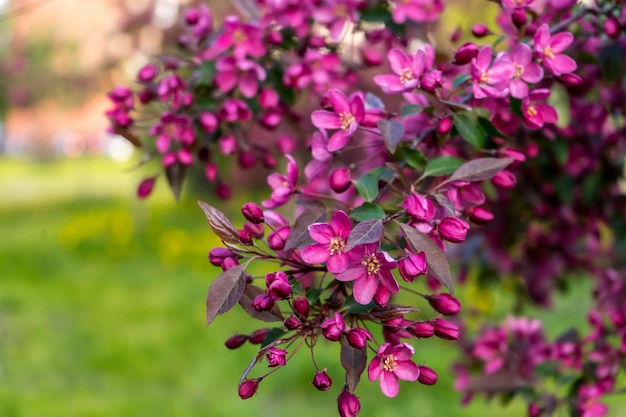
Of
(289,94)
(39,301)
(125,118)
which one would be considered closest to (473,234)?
(289,94)

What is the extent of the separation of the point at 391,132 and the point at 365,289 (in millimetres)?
223

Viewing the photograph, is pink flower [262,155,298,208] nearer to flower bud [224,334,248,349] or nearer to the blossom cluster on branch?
the blossom cluster on branch

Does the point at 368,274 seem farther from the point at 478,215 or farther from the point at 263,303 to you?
the point at 478,215

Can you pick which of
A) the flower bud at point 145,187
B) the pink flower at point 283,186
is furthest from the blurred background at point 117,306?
the pink flower at point 283,186

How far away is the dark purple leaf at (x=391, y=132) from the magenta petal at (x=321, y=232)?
145 mm

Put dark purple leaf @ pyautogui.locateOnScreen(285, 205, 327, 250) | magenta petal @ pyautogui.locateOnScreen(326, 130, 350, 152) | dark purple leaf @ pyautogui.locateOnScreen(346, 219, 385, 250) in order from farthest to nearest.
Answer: magenta petal @ pyautogui.locateOnScreen(326, 130, 350, 152)
dark purple leaf @ pyautogui.locateOnScreen(285, 205, 327, 250)
dark purple leaf @ pyautogui.locateOnScreen(346, 219, 385, 250)

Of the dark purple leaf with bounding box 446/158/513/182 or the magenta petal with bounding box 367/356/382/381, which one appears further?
the dark purple leaf with bounding box 446/158/513/182

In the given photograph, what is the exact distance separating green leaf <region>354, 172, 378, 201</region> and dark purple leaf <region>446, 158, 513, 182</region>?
0.32 ft

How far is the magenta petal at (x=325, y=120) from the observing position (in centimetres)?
96

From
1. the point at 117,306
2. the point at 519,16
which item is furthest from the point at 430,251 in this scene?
the point at 117,306

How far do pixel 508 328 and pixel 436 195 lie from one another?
0.98 meters

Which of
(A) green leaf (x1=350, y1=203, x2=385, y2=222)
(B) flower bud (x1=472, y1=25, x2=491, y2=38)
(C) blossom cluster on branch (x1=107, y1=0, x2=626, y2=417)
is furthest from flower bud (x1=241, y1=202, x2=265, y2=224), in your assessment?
(B) flower bud (x1=472, y1=25, x2=491, y2=38)

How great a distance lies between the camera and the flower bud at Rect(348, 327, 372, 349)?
754 mm

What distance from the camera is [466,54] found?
943 millimetres
